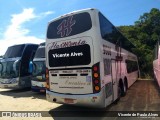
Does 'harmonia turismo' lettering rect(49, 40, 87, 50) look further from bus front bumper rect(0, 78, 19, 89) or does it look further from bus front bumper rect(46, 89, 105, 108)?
bus front bumper rect(0, 78, 19, 89)

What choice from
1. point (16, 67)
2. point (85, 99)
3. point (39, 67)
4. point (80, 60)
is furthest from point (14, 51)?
point (85, 99)

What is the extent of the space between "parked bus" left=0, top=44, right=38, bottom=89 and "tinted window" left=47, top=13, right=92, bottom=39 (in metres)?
7.82

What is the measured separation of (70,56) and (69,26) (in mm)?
1174

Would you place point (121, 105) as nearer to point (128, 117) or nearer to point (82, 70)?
point (128, 117)

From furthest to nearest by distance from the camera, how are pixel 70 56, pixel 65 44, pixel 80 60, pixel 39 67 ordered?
pixel 39 67, pixel 65 44, pixel 70 56, pixel 80 60

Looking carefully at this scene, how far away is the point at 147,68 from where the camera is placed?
30672mm

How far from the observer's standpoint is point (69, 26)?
8.70 m

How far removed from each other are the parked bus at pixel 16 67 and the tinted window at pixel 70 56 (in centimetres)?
789

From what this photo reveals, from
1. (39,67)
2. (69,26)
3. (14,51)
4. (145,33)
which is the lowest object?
(39,67)

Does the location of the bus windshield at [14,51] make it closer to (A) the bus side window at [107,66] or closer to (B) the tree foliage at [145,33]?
(A) the bus side window at [107,66]

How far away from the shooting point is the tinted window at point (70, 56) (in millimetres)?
8109

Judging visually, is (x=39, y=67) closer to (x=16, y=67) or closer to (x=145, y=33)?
(x=16, y=67)

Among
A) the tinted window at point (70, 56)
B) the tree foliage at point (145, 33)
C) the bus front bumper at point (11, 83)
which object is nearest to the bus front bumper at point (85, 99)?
the tinted window at point (70, 56)

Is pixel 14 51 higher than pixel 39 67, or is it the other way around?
pixel 14 51
